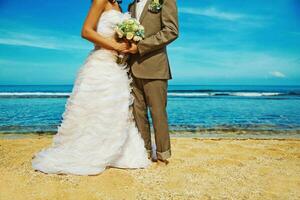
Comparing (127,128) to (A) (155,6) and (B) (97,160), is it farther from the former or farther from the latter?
(A) (155,6)

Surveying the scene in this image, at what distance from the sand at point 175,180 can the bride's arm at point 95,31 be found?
1481mm

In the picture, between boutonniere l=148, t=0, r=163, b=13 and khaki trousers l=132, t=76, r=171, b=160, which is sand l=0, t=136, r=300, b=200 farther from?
boutonniere l=148, t=0, r=163, b=13

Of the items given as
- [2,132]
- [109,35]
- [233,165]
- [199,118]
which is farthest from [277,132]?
[2,132]

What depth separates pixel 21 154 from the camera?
5.39 meters

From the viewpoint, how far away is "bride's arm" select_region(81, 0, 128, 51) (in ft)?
13.8

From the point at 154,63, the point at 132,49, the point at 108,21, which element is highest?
the point at 108,21

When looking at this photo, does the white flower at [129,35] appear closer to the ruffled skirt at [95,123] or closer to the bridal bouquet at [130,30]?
the bridal bouquet at [130,30]

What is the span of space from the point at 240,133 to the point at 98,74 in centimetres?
580

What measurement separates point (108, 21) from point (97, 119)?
46.2 inches

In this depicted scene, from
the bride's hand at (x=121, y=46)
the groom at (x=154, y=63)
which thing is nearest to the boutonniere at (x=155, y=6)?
the groom at (x=154, y=63)

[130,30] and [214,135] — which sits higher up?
[130,30]

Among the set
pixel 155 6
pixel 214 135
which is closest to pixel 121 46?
pixel 155 6

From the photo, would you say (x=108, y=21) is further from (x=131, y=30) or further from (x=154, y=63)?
(x=154, y=63)

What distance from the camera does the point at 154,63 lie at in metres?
4.39
